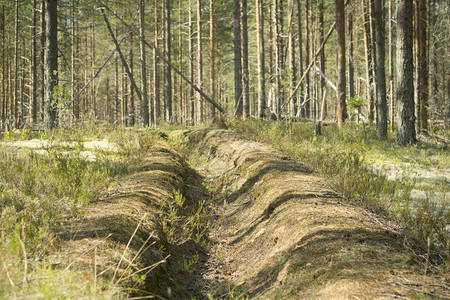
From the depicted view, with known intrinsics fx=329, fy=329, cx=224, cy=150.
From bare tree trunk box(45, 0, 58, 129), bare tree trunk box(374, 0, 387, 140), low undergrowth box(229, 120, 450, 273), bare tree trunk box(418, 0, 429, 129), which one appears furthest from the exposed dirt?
bare tree trunk box(418, 0, 429, 129)

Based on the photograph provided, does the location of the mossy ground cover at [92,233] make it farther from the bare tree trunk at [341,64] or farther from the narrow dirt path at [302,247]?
the bare tree trunk at [341,64]

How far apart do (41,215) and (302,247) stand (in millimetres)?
2482

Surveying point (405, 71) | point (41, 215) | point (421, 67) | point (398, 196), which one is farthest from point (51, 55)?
point (421, 67)

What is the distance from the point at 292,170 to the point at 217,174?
2.54 m

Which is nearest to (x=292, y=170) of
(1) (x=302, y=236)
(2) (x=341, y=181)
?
(2) (x=341, y=181)

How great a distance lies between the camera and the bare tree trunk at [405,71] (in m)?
9.07

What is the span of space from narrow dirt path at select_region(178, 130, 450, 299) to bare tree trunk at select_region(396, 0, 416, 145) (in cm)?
512

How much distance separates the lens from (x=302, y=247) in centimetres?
317

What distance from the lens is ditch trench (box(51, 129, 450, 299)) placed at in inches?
95.2

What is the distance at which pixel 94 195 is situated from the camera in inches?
156

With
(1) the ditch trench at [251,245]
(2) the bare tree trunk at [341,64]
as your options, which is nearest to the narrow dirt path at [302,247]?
(1) the ditch trench at [251,245]

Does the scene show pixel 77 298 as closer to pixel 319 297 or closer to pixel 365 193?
pixel 319 297

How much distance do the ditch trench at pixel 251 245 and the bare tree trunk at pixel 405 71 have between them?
510 centimetres

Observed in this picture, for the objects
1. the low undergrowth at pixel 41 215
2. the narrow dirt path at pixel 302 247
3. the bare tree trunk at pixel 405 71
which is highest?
the bare tree trunk at pixel 405 71
